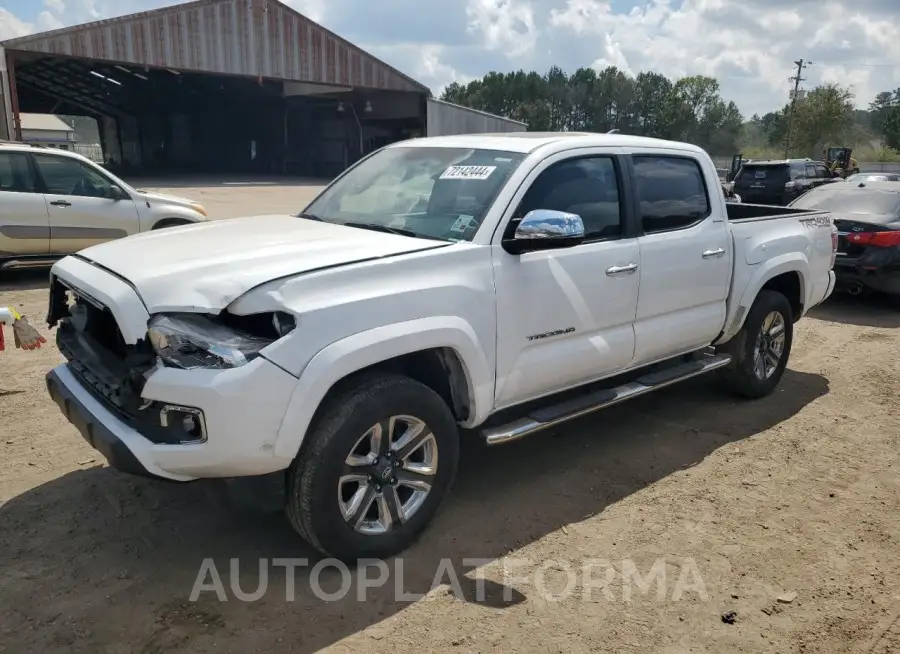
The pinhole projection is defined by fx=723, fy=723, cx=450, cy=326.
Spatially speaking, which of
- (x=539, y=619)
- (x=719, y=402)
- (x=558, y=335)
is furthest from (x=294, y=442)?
(x=719, y=402)

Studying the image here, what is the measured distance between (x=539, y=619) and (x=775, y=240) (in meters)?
3.66

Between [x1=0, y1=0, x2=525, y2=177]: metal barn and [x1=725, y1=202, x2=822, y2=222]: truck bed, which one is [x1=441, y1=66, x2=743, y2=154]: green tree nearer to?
[x1=0, y1=0, x2=525, y2=177]: metal barn

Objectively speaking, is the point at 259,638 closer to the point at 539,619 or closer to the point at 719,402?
the point at 539,619

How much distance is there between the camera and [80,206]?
9492 mm

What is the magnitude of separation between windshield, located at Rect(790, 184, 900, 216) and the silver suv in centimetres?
856

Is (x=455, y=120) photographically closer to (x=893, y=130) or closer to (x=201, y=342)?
(x=201, y=342)

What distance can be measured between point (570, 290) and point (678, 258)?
1.07m

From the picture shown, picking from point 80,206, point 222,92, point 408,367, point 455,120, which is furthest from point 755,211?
point 222,92

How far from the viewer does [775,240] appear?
213 inches

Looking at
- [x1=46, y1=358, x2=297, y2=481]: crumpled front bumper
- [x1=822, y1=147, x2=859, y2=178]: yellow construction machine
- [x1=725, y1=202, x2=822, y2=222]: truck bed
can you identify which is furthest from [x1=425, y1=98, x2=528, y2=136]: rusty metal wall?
[x1=46, y1=358, x2=297, y2=481]: crumpled front bumper

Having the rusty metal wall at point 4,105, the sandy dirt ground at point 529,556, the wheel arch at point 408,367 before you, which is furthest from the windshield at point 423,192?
the rusty metal wall at point 4,105

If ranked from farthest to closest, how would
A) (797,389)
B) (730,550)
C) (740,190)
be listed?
(740,190) < (797,389) < (730,550)

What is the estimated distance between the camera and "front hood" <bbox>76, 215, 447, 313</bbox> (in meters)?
2.87

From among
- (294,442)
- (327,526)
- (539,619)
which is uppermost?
(294,442)
